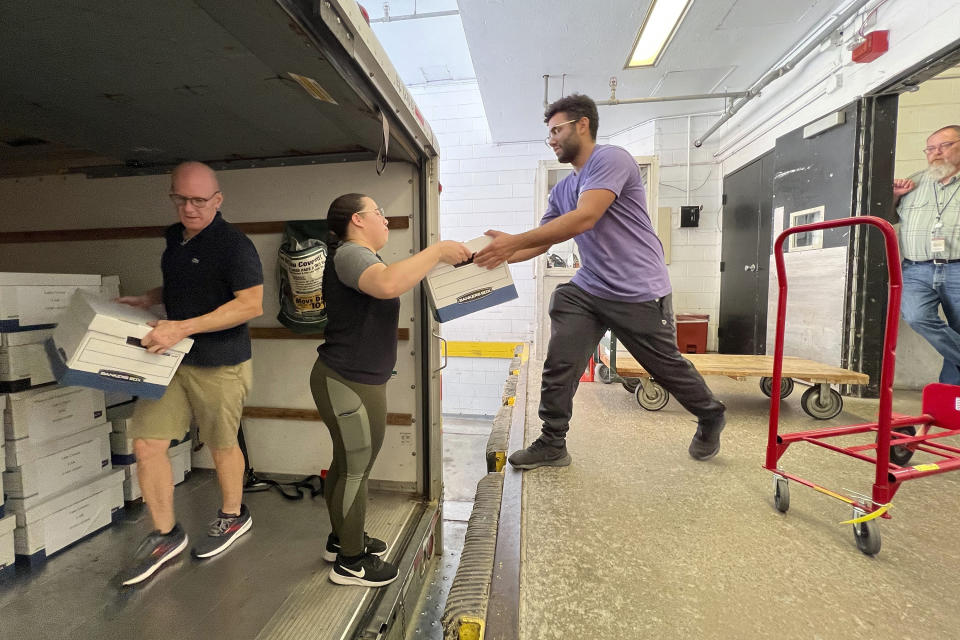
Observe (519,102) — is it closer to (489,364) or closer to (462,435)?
(489,364)

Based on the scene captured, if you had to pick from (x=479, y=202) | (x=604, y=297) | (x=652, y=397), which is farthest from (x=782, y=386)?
(x=479, y=202)

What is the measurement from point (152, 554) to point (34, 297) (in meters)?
→ 1.34

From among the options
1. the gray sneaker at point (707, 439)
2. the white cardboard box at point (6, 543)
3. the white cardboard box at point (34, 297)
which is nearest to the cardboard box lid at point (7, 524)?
the white cardboard box at point (6, 543)

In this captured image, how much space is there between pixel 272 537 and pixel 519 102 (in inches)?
193

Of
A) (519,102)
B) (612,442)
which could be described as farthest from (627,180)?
(519,102)

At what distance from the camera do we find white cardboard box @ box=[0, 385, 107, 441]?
189cm

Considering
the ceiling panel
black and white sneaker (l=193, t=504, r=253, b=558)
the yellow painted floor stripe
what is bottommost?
black and white sneaker (l=193, t=504, r=253, b=558)

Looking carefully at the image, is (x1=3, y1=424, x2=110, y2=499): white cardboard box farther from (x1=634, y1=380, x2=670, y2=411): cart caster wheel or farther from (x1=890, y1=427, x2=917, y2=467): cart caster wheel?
(x1=890, y1=427, x2=917, y2=467): cart caster wheel

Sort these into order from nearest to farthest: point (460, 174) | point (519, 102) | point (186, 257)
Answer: point (186, 257) → point (519, 102) → point (460, 174)

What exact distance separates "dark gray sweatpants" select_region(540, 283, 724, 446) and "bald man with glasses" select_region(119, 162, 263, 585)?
138 centimetres

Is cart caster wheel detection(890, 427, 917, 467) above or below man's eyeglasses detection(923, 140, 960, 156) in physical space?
below

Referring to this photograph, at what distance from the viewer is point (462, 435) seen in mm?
5457

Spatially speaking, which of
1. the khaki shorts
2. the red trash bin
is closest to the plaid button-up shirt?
the red trash bin

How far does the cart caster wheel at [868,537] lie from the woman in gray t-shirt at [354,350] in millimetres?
1685
